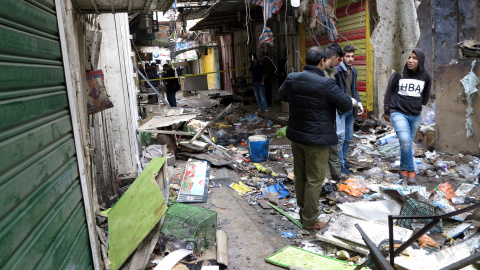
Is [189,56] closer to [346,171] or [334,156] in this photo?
[346,171]

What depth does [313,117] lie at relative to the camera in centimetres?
416

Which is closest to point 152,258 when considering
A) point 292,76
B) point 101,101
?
point 101,101

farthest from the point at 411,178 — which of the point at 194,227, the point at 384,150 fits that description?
the point at 194,227

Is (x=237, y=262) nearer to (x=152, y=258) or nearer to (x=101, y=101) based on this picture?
(x=152, y=258)

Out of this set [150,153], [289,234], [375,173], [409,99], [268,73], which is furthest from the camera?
[268,73]

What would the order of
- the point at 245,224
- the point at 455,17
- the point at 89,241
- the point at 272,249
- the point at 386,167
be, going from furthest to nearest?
the point at 455,17, the point at 386,167, the point at 245,224, the point at 272,249, the point at 89,241

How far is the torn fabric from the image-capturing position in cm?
324

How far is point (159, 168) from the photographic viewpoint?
420 cm

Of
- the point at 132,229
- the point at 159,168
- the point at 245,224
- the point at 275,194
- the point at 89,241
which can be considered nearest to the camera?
the point at 89,241

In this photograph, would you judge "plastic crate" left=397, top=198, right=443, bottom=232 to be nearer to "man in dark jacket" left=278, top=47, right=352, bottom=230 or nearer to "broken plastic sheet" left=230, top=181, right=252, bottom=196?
"man in dark jacket" left=278, top=47, right=352, bottom=230

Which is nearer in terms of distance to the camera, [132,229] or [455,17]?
[132,229]

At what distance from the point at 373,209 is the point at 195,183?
256 centimetres

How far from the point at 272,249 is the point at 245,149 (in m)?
4.95

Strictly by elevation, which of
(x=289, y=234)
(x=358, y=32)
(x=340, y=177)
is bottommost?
(x=289, y=234)
